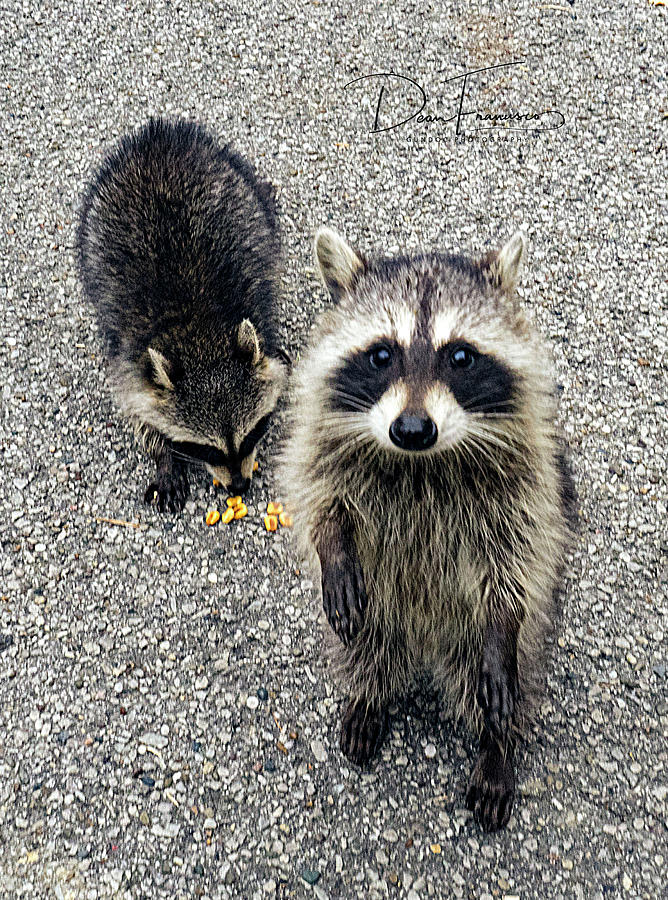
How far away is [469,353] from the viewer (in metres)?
2.24

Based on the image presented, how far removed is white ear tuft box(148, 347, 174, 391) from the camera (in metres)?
3.14

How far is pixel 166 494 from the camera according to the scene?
3.47 meters

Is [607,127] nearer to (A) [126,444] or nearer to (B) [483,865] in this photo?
(A) [126,444]

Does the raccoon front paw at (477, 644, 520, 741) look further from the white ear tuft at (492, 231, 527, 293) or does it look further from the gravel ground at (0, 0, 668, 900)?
the white ear tuft at (492, 231, 527, 293)

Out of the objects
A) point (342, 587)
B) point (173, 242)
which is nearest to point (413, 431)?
point (342, 587)

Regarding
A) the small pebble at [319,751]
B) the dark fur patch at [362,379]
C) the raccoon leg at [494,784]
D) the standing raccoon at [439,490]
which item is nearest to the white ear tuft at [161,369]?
the standing raccoon at [439,490]

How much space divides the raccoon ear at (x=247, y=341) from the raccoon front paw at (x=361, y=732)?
1.40 metres

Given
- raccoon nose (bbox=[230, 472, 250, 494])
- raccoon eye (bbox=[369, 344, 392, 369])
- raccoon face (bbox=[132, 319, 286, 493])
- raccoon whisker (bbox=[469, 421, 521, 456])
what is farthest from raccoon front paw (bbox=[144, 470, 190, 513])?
raccoon whisker (bbox=[469, 421, 521, 456])

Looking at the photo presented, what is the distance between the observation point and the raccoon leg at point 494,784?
258 cm

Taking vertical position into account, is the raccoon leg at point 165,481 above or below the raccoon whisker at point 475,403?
below

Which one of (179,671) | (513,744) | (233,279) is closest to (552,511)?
(513,744)

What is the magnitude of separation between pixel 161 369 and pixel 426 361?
1.34m
